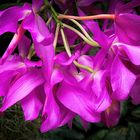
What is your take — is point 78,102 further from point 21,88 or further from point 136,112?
point 136,112

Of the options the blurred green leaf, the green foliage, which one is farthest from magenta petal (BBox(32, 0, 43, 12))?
the blurred green leaf

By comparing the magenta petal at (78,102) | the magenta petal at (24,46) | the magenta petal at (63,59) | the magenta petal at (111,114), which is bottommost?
the magenta petal at (111,114)

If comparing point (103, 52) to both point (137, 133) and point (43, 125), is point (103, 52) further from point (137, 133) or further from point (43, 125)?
point (137, 133)

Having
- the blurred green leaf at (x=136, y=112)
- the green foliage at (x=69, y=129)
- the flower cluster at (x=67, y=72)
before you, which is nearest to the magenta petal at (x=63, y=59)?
the flower cluster at (x=67, y=72)

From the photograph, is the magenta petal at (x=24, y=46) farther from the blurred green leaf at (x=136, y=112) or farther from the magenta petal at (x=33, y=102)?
the blurred green leaf at (x=136, y=112)

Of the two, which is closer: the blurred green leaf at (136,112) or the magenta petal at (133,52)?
the magenta petal at (133,52)

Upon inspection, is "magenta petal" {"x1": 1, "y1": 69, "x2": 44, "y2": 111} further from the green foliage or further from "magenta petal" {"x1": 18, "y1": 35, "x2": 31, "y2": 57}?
the green foliage
